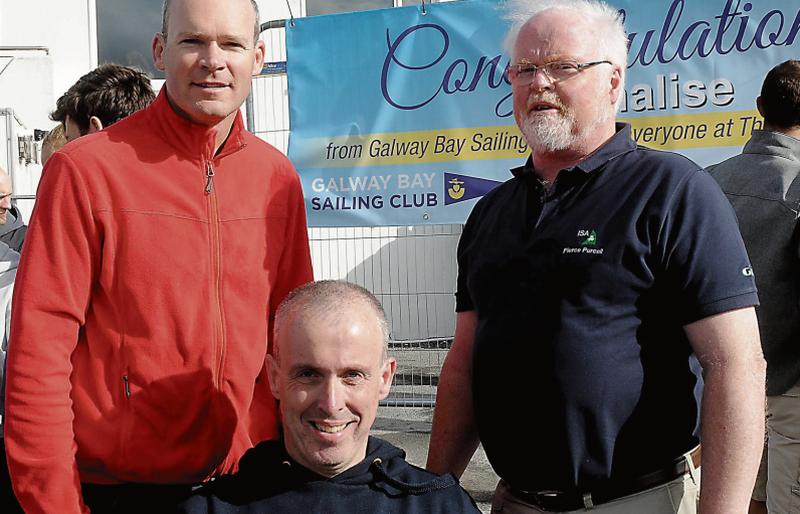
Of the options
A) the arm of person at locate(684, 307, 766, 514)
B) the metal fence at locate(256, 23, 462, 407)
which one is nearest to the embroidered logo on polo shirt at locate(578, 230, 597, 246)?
the arm of person at locate(684, 307, 766, 514)

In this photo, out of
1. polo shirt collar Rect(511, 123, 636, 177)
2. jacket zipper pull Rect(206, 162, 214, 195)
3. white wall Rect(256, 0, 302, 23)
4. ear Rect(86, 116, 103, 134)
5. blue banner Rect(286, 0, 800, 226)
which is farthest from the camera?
white wall Rect(256, 0, 302, 23)

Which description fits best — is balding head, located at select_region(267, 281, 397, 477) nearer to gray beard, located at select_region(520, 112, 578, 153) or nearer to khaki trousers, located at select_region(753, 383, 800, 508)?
gray beard, located at select_region(520, 112, 578, 153)

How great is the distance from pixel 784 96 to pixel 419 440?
12.2ft

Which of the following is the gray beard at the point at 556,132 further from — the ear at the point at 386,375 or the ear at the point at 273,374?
the ear at the point at 273,374

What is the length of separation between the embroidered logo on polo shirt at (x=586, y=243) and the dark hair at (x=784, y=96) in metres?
2.17

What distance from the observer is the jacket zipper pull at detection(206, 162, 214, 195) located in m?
2.19

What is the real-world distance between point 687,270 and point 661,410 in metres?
0.38

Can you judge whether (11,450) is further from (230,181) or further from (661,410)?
(661,410)

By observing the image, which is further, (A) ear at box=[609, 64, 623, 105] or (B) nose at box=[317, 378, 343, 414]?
(A) ear at box=[609, 64, 623, 105]

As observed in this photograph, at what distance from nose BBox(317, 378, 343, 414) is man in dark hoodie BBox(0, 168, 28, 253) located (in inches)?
91.2

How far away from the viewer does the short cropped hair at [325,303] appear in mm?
2158

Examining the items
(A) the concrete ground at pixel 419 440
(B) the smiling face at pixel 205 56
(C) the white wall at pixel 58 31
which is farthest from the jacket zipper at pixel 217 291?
(C) the white wall at pixel 58 31

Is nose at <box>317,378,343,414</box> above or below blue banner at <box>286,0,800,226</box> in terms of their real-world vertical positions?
below

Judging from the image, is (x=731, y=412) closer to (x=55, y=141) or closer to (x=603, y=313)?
(x=603, y=313)
